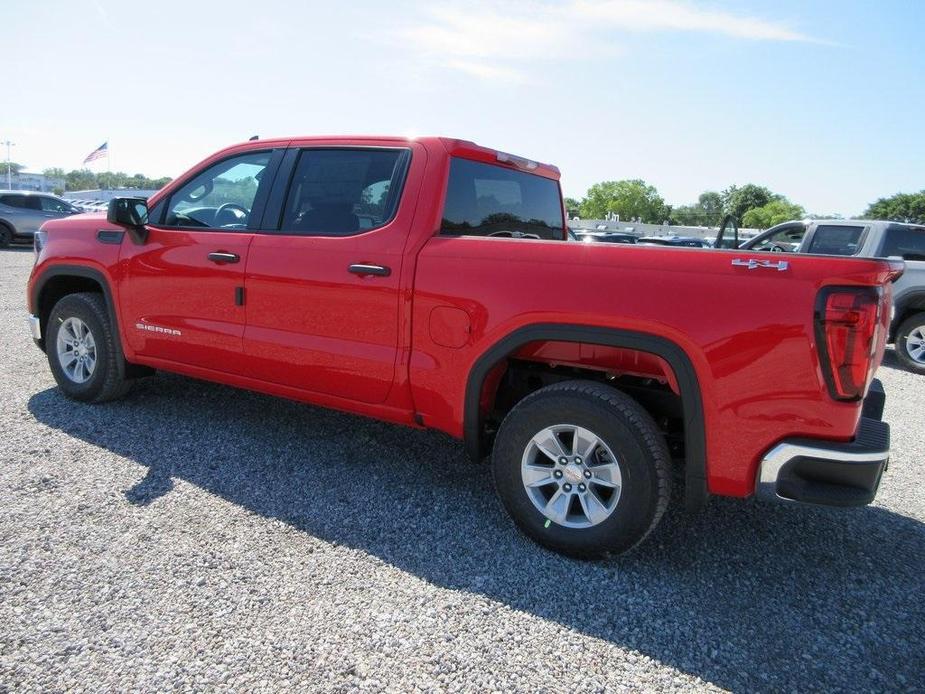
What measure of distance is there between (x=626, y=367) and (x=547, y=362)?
0.39 metres

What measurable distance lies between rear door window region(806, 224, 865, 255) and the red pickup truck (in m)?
5.16

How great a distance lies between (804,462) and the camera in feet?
8.01

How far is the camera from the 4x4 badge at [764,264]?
240 cm

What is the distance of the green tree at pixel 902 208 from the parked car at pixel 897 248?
99.2m

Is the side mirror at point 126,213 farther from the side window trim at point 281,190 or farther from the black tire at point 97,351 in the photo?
the side window trim at point 281,190

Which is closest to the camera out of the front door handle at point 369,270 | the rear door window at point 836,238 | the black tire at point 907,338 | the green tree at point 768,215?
the front door handle at point 369,270

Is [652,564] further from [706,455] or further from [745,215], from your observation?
[745,215]

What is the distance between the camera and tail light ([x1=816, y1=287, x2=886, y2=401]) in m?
2.31

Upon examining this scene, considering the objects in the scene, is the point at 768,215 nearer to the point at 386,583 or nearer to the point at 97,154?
the point at 97,154

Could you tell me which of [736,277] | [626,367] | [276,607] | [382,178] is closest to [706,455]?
[626,367]

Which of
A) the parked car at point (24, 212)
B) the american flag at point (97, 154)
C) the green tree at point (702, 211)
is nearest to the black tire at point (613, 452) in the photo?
the parked car at point (24, 212)

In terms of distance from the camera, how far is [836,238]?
8117 mm

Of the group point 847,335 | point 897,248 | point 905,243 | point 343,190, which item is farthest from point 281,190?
point 905,243

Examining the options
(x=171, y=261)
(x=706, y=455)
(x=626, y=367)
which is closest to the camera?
(x=706, y=455)
